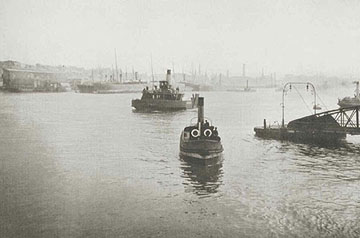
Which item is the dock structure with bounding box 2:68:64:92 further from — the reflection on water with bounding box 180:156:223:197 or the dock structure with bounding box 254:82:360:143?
the dock structure with bounding box 254:82:360:143

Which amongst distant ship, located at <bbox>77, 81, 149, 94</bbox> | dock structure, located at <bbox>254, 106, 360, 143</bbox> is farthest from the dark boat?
distant ship, located at <bbox>77, 81, 149, 94</bbox>

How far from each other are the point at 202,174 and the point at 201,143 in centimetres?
250

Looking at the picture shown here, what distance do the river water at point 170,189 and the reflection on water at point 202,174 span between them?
0.05m

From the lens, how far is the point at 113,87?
121688 mm

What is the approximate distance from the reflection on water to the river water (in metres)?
0.05

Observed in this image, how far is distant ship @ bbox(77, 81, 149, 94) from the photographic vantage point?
116806 millimetres

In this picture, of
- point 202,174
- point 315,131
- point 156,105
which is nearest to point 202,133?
point 202,174

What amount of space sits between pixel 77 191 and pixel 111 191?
136cm

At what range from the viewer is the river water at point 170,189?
444 inches

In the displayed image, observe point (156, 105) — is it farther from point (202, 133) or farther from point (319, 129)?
point (202, 133)

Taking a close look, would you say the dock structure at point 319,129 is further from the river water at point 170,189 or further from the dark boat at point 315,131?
the river water at point 170,189

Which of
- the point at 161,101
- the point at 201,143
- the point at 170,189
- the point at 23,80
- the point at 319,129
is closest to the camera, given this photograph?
the point at 170,189

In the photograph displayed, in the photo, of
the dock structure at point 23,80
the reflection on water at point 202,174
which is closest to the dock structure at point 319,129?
the reflection on water at point 202,174

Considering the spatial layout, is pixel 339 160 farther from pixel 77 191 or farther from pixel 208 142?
pixel 77 191
